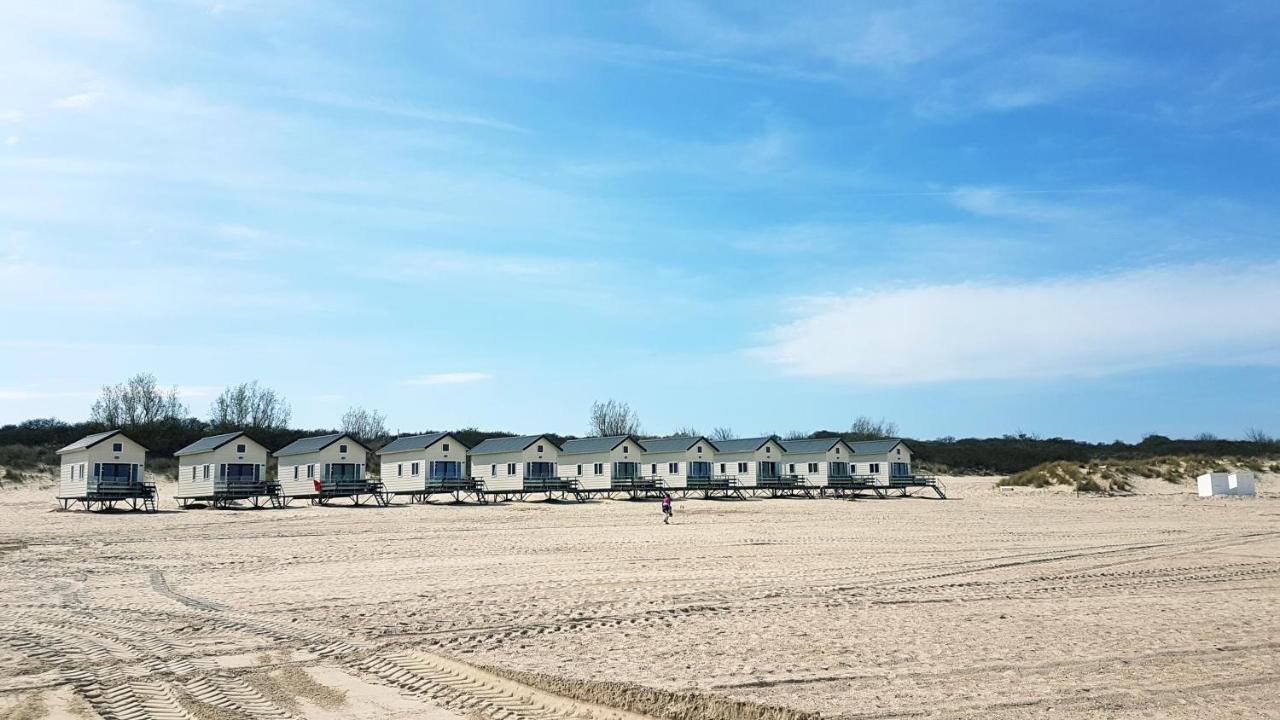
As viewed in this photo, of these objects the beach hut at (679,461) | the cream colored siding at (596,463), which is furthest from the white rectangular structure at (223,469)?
the beach hut at (679,461)

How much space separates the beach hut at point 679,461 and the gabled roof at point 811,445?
16.5ft

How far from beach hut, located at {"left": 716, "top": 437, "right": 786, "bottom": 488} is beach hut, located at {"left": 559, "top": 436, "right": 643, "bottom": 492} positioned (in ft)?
18.0

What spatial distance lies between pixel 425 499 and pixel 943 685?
4147cm

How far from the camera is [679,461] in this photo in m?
52.6

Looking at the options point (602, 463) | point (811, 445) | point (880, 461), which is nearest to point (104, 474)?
point (602, 463)

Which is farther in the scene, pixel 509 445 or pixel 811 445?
pixel 811 445

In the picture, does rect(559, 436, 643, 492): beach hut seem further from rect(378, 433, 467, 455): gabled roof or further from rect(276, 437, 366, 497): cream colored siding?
rect(276, 437, 366, 497): cream colored siding

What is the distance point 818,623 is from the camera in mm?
11297

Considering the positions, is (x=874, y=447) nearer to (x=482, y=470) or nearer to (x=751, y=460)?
(x=751, y=460)

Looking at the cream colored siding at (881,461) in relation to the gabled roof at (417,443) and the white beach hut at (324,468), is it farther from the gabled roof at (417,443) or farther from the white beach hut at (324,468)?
the white beach hut at (324,468)

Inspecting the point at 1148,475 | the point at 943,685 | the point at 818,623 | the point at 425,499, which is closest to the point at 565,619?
the point at 818,623

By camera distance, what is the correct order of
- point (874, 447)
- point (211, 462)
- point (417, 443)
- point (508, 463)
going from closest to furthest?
point (211, 462)
point (417, 443)
point (508, 463)
point (874, 447)

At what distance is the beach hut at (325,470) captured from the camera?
1726 inches

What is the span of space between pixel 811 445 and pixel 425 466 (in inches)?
890
